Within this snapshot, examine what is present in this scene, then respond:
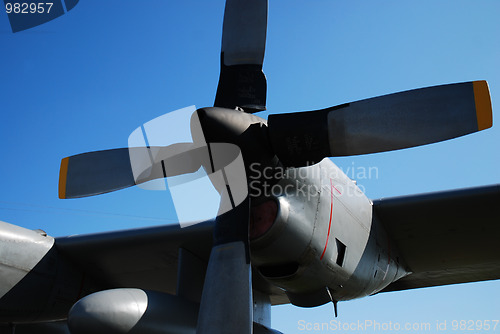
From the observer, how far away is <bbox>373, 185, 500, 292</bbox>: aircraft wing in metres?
6.43

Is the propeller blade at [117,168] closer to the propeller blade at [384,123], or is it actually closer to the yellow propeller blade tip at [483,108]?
the propeller blade at [384,123]

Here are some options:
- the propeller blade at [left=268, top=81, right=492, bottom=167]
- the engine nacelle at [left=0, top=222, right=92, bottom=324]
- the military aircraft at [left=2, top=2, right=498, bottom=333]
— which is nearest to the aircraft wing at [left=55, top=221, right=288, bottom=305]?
the military aircraft at [left=2, top=2, right=498, bottom=333]

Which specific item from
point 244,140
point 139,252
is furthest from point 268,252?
point 139,252

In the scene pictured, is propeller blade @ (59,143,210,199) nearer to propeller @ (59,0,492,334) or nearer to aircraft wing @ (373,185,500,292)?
propeller @ (59,0,492,334)

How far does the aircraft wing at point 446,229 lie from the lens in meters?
6.43

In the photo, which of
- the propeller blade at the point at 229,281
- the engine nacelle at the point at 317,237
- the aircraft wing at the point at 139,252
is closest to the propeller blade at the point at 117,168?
the propeller blade at the point at 229,281

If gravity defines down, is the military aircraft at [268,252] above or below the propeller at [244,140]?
below

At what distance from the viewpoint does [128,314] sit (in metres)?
5.79

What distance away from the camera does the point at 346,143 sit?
487 centimetres

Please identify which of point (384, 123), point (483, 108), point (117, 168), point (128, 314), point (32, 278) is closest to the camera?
point (483, 108)

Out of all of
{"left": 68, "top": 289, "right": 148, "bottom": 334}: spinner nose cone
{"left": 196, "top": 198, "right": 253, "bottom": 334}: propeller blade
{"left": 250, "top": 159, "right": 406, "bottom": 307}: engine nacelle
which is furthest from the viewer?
{"left": 68, "top": 289, "right": 148, "bottom": 334}: spinner nose cone

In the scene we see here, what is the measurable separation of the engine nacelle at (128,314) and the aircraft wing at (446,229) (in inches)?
117

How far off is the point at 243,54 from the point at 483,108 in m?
2.78

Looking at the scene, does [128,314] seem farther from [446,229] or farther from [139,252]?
[446,229]
